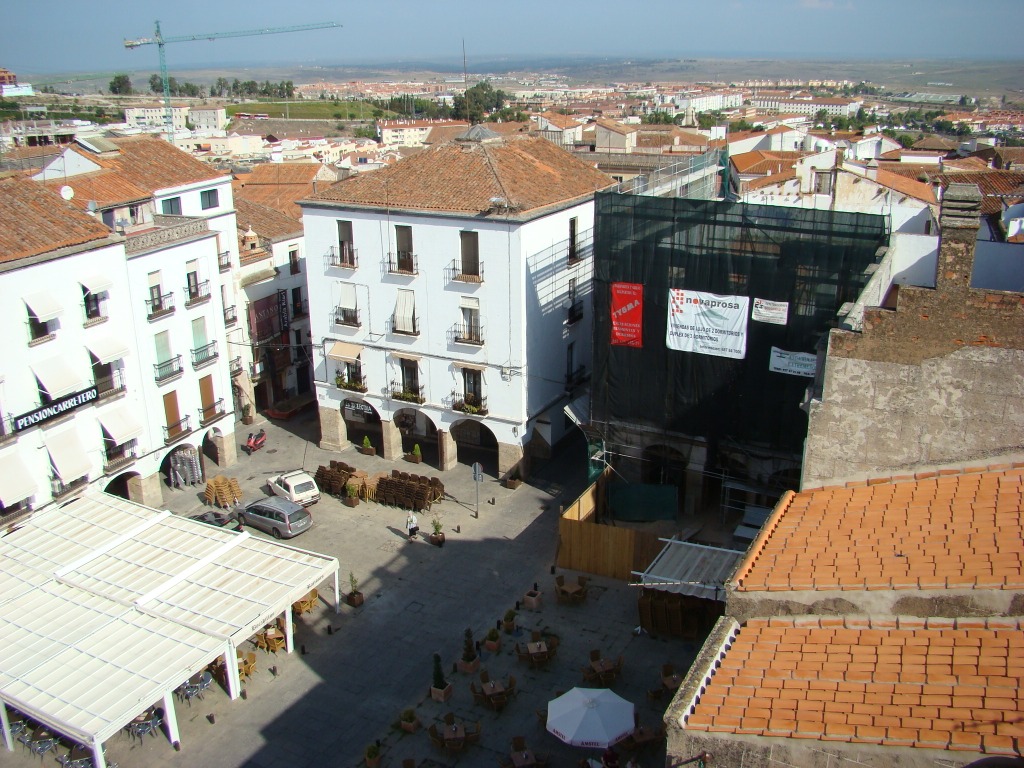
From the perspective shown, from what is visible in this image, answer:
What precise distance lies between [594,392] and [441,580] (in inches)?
362

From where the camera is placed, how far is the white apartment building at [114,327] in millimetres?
30594

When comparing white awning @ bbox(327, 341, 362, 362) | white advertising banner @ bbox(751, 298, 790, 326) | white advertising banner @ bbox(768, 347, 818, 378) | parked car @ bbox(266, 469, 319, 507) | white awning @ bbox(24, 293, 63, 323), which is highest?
white awning @ bbox(24, 293, 63, 323)

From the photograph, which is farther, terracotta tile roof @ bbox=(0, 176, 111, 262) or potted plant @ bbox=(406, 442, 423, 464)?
potted plant @ bbox=(406, 442, 423, 464)

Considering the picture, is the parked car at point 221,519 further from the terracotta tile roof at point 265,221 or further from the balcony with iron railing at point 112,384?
the terracotta tile roof at point 265,221

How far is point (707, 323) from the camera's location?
31.1 m

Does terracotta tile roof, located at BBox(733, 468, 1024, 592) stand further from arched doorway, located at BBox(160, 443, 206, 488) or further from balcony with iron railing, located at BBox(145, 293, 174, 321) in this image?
arched doorway, located at BBox(160, 443, 206, 488)

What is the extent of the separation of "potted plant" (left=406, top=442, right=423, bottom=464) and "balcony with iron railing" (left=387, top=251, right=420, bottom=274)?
8.11m

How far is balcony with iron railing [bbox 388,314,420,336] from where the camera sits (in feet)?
126

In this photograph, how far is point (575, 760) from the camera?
23.0 metres

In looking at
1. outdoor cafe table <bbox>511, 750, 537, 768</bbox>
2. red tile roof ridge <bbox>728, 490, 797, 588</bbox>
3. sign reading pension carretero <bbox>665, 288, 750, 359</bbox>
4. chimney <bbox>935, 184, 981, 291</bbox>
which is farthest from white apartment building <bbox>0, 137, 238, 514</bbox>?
chimney <bbox>935, 184, 981, 291</bbox>

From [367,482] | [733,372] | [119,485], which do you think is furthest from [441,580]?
[119,485]

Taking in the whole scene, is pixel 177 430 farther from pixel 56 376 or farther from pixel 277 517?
pixel 56 376

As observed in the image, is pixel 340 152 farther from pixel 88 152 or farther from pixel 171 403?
pixel 171 403

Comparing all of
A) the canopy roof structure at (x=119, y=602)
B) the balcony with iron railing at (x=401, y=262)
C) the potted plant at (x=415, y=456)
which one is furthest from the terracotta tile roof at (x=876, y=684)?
the potted plant at (x=415, y=456)
